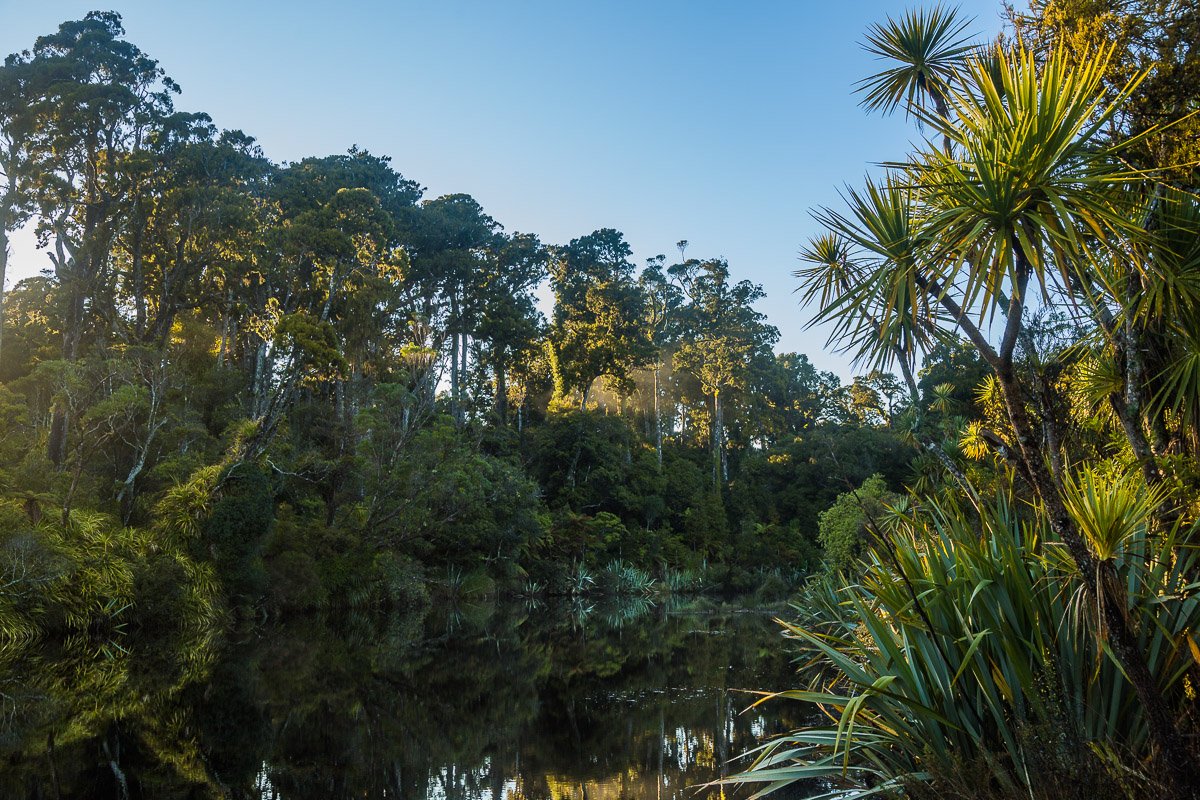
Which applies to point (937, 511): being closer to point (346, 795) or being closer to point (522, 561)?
point (346, 795)

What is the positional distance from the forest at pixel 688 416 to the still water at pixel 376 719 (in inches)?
47.1

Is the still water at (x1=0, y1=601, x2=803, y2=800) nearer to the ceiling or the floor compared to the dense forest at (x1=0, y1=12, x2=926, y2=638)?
nearer to the floor

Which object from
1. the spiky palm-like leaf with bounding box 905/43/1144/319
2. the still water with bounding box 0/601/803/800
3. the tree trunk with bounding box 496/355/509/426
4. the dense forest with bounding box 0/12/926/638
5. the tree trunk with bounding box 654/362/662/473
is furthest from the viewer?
the tree trunk with bounding box 654/362/662/473

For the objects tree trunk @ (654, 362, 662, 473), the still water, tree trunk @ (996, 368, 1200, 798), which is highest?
tree trunk @ (654, 362, 662, 473)

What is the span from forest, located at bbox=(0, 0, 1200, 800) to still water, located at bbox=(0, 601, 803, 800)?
1.20 meters

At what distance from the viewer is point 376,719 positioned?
29.6 ft

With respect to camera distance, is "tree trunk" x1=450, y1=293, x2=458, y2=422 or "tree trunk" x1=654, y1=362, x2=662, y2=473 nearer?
"tree trunk" x1=450, y1=293, x2=458, y2=422

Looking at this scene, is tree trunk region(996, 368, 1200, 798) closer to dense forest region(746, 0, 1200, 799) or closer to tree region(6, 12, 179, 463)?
dense forest region(746, 0, 1200, 799)

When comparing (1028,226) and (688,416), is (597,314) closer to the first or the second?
(688,416)

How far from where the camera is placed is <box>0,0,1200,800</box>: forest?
169 inches

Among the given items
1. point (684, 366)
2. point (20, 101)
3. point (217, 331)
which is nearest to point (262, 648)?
point (20, 101)

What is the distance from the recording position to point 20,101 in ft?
78.9

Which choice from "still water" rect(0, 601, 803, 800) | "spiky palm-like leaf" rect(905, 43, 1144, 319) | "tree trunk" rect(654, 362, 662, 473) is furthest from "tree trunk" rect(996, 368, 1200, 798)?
"tree trunk" rect(654, 362, 662, 473)

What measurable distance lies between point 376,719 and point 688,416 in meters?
45.1
